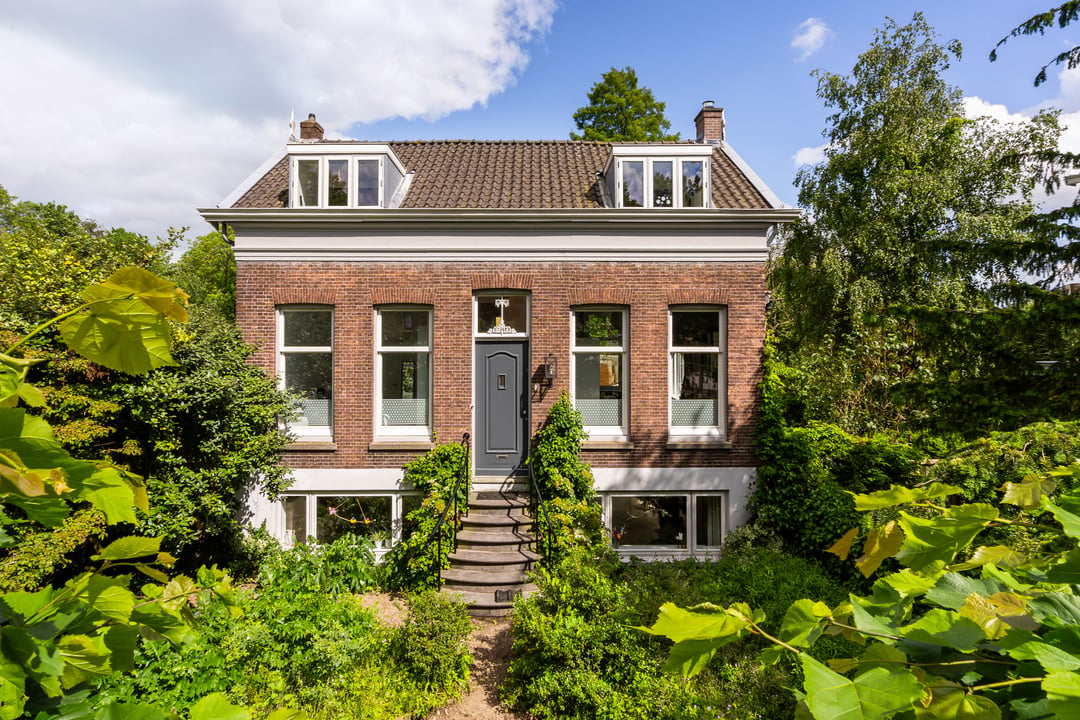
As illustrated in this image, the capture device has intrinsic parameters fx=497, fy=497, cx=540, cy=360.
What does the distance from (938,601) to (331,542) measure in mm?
9689

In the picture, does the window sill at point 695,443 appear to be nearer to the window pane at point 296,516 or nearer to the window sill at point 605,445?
the window sill at point 605,445

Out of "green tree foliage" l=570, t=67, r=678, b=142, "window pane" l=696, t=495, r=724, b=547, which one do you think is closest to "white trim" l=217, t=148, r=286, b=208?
"window pane" l=696, t=495, r=724, b=547

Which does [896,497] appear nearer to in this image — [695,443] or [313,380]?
[695,443]

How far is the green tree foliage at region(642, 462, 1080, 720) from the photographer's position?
2.37 ft

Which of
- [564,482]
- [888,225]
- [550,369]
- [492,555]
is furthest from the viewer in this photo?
[888,225]

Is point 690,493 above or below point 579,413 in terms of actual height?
below

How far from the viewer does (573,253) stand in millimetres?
9258

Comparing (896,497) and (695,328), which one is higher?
(695,328)

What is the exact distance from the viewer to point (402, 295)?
913cm

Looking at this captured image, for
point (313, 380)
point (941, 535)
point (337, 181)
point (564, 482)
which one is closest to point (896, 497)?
point (941, 535)

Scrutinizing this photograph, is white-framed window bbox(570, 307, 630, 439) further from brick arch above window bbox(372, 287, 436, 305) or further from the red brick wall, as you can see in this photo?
brick arch above window bbox(372, 287, 436, 305)

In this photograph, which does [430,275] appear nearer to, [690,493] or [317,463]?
[317,463]

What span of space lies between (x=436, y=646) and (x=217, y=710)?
17.6 feet

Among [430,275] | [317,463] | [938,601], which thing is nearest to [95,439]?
[317,463]
